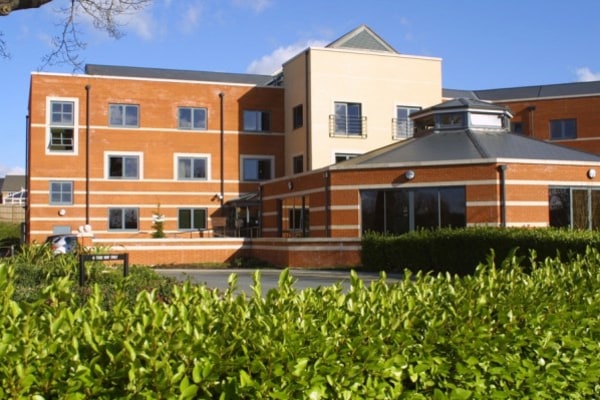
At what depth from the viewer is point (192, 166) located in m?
40.2

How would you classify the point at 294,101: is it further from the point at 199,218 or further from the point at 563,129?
the point at 563,129

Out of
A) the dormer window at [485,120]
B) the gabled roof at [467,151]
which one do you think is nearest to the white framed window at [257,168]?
the gabled roof at [467,151]

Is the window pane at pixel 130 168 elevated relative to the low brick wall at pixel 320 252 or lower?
elevated

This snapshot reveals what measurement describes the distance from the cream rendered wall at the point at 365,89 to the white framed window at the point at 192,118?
5322 mm

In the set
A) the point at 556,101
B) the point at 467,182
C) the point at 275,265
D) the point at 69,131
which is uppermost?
the point at 556,101

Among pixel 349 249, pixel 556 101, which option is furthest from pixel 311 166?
pixel 556 101

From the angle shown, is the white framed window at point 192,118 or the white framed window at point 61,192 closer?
the white framed window at point 61,192

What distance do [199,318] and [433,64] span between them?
3965cm

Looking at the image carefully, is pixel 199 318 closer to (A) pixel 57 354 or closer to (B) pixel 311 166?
(A) pixel 57 354

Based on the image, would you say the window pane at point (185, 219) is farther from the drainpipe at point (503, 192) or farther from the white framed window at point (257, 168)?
the drainpipe at point (503, 192)

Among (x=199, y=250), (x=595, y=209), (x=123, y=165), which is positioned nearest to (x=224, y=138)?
(x=123, y=165)

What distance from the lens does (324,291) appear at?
415cm

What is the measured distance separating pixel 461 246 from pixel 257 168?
2280 centimetres

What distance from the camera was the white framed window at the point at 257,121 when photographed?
136ft
